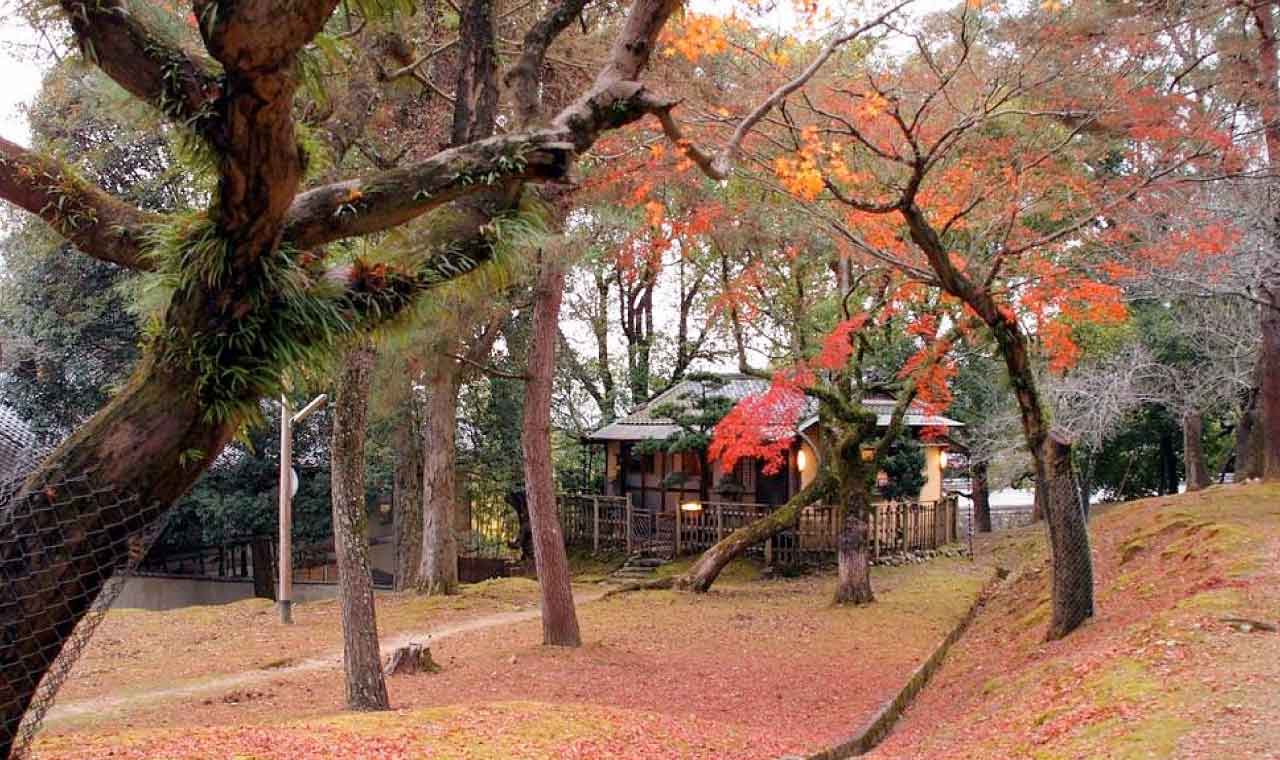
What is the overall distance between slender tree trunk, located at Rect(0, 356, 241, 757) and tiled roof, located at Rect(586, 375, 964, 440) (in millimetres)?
17966

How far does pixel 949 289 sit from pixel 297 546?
58.1 ft

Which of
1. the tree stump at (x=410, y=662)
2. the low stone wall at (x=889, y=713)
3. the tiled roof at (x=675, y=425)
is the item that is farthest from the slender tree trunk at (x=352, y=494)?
the tiled roof at (x=675, y=425)

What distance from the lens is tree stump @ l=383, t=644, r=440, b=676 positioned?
31.8 ft

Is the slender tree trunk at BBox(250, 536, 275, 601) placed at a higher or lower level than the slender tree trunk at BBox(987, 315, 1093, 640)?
lower

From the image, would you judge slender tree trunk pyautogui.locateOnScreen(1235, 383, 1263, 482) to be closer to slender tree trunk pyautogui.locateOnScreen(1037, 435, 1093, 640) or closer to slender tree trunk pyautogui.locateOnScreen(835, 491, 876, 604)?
slender tree trunk pyautogui.locateOnScreen(835, 491, 876, 604)

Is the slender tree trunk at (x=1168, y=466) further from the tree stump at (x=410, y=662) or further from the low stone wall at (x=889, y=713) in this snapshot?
the tree stump at (x=410, y=662)

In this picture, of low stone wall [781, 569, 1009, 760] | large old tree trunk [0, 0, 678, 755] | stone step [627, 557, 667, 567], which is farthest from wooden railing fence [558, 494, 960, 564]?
large old tree trunk [0, 0, 678, 755]

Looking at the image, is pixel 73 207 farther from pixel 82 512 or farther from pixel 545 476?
pixel 545 476

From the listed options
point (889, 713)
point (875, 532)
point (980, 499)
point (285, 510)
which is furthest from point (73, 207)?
point (980, 499)

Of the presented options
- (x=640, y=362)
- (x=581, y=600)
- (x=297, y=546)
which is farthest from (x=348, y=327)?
(x=640, y=362)

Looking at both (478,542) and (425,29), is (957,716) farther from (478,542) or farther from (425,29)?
(478,542)

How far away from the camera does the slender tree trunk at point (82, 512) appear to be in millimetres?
2844

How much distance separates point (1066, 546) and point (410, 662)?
6.83 m

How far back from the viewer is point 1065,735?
5633 millimetres
